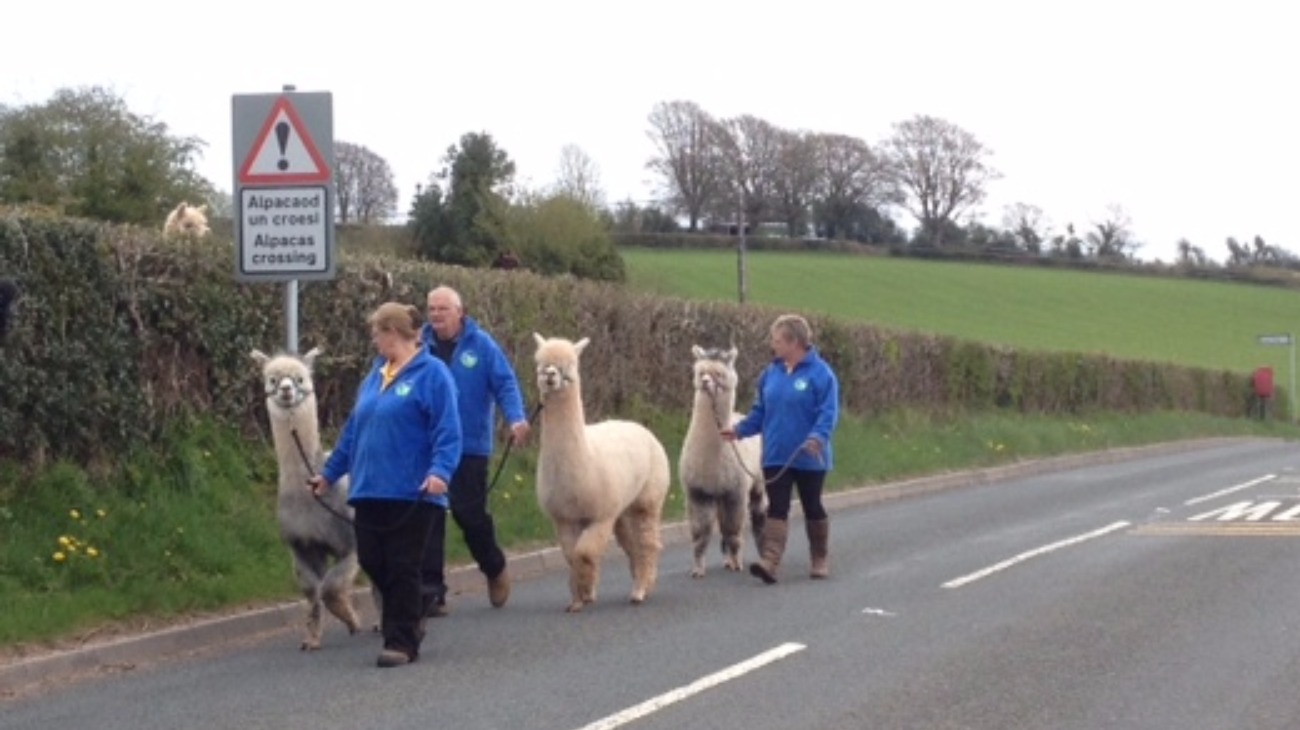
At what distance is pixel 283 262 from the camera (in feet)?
42.3

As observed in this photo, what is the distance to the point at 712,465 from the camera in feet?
48.5

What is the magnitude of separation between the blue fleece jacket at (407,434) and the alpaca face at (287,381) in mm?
983

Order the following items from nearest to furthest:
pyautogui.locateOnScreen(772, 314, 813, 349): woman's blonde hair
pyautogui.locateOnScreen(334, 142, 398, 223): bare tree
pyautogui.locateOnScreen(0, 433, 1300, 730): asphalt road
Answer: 1. pyautogui.locateOnScreen(0, 433, 1300, 730): asphalt road
2. pyautogui.locateOnScreen(772, 314, 813, 349): woman's blonde hair
3. pyautogui.locateOnScreen(334, 142, 398, 223): bare tree

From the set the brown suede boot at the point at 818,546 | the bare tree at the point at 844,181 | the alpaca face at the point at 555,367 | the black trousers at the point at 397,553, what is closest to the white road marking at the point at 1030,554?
the brown suede boot at the point at 818,546

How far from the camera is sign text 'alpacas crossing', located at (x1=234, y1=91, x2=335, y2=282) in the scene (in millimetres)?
12820

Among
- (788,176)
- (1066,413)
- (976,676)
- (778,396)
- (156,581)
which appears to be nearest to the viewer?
(976,676)

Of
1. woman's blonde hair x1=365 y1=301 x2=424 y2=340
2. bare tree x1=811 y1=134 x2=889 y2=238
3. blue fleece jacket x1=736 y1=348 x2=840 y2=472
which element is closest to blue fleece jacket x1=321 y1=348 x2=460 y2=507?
woman's blonde hair x1=365 y1=301 x2=424 y2=340

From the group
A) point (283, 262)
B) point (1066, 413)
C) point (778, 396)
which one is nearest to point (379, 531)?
point (283, 262)

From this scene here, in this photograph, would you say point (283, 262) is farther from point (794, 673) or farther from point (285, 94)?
point (794, 673)

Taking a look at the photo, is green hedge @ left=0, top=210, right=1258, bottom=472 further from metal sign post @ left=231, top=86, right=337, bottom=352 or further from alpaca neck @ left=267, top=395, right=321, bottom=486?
alpaca neck @ left=267, top=395, right=321, bottom=486

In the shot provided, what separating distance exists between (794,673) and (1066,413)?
36.0 m

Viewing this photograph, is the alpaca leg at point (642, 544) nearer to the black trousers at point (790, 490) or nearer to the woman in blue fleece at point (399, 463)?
the black trousers at point (790, 490)

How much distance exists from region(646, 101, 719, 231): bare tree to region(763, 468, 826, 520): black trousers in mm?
66359

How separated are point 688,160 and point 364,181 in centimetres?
1586
